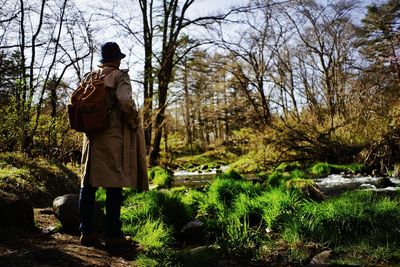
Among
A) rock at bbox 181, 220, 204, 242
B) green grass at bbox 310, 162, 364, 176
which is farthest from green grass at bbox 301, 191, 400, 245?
green grass at bbox 310, 162, 364, 176

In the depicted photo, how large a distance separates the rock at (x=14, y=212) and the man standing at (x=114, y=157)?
2.33 feet

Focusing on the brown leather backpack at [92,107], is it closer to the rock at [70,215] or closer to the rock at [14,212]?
the rock at [14,212]

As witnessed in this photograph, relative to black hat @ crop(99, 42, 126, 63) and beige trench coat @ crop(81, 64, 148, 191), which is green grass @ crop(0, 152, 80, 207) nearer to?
beige trench coat @ crop(81, 64, 148, 191)

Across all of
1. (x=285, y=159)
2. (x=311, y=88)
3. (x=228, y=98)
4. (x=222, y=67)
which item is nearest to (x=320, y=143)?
(x=285, y=159)

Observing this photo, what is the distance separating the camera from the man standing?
349 cm

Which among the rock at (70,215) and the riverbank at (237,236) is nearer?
the riverbank at (237,236)

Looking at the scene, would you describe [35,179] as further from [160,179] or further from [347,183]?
[347,183]

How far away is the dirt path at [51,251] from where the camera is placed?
2.78 meters

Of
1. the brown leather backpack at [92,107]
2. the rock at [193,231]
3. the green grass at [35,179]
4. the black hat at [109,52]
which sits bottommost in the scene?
the rock at [193,231]

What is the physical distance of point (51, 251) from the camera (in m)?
3.01

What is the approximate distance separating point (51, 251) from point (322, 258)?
7.18 feet

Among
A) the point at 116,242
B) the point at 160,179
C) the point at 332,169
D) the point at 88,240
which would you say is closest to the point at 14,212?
the point at 88,240

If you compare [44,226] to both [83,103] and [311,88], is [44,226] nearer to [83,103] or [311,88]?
[83,103]

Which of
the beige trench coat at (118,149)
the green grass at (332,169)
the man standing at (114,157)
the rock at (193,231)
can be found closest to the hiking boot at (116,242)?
the man standing at (114,157)
